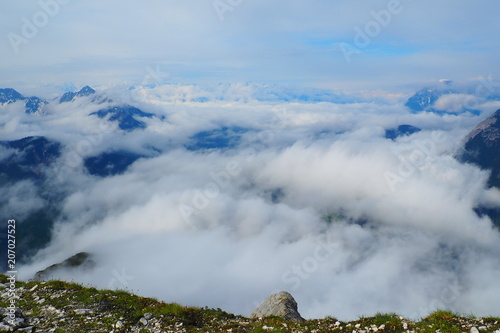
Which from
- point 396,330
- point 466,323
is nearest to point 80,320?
point 396,330

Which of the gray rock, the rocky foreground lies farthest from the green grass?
the gray rock

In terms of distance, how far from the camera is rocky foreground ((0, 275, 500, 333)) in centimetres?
1520

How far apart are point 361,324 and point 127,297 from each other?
16205 millimetres

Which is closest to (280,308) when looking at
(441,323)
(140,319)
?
(140,319)

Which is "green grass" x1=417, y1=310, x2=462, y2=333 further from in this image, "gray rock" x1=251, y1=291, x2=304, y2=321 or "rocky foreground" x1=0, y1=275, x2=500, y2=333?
"gray rock" x1=251, y1=291, x2=304, y2=321

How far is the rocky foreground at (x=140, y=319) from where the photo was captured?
599 inches

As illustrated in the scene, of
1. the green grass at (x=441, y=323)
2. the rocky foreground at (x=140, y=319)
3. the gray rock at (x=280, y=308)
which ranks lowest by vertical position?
the gray rock at (x=280, y=308)

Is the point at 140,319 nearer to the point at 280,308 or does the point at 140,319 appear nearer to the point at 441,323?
the point at 280,308

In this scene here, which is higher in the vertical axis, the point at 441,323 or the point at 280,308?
the point at 441,323

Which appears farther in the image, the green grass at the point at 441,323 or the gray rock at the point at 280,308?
the gray rock at the point at 280,308

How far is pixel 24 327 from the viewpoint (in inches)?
651

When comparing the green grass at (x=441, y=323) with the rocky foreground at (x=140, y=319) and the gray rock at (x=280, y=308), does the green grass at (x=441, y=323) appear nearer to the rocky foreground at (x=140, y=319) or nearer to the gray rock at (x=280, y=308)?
the rocky foreground at (x=140, y=319)

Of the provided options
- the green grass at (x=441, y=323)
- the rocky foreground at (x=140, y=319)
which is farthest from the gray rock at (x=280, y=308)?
the green grass at (x=441, y=323)

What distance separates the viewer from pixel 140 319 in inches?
708
